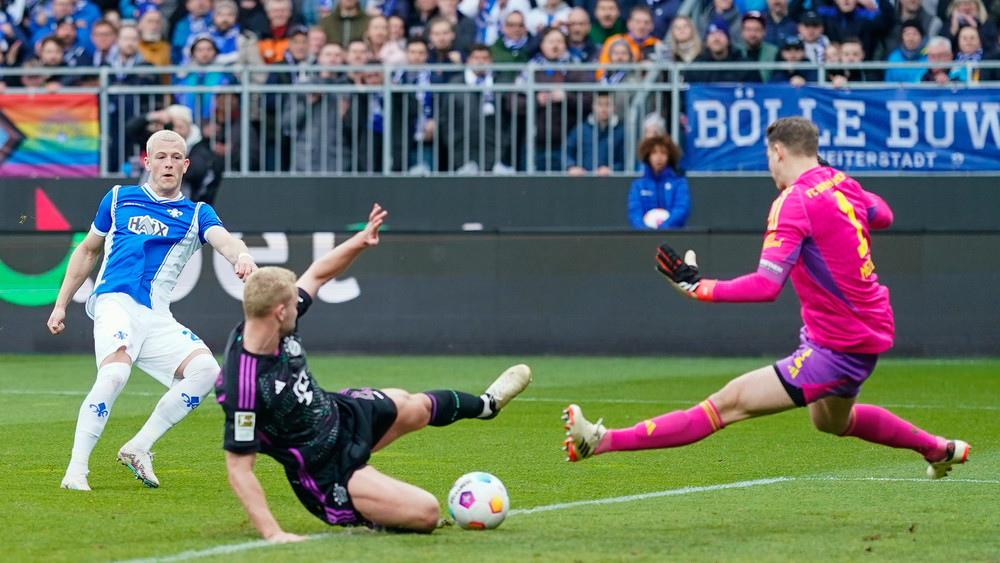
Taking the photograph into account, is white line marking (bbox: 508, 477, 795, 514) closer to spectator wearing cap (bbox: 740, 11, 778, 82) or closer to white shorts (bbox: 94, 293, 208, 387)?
white shorts (bbox: 94, 293, 208, 387)

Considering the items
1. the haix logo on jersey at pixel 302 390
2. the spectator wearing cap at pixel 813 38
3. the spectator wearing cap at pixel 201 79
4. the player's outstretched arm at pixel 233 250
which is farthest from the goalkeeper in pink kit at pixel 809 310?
the spectator wearing cap at pixel 201 79

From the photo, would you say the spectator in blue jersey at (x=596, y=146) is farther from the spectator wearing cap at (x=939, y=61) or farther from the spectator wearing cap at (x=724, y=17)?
the spectator wearing cap at (x=939, y=61)

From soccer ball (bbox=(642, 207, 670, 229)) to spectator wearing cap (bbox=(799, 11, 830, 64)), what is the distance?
7.98 feet

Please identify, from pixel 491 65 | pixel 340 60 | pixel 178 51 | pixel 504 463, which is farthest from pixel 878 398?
pixel 178 51

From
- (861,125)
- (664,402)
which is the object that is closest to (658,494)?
(664,402)

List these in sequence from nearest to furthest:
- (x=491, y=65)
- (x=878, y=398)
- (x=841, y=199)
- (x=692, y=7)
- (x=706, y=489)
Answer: (x=841, y=199), (x=706, y=489), (x=878, y=398), (x=491, y=65), (x=692, y=7)

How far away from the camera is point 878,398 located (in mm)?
12453

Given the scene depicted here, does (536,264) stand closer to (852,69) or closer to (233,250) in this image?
(852,69)

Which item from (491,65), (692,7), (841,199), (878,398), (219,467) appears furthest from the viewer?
(692,7)

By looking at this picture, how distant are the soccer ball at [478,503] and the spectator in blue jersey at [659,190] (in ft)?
28.7

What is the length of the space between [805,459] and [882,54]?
341 inches

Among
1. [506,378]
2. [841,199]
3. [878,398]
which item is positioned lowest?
[878,398]

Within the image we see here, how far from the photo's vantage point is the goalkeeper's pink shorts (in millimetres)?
6520

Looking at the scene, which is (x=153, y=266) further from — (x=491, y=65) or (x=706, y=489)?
(x=491, y=65)
